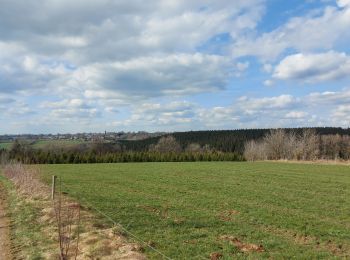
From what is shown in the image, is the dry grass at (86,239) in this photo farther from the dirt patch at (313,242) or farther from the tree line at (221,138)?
the tree line at (221,138)

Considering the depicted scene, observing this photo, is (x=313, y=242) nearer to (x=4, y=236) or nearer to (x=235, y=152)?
(x=4, y=236)

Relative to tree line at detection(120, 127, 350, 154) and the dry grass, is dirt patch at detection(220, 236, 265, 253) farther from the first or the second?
tree line at detection(120, 127, 350, 154)

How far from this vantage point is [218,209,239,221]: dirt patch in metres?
14.8

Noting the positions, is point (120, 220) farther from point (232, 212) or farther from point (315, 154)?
point (315, 154)

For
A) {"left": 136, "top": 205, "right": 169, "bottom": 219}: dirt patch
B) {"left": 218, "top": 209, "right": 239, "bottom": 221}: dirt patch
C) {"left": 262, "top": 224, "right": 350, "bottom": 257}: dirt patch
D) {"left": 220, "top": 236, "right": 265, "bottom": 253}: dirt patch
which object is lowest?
{"left": 136, "top": 205, "right": 169, "bottom": 219}: dirt patch

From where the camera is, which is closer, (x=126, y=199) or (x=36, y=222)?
(x=36, y=222)

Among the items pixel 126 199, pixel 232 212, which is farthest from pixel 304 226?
pixel 126 199

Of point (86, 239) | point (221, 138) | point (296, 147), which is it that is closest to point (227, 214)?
point (86, 239)

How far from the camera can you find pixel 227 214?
619 inches

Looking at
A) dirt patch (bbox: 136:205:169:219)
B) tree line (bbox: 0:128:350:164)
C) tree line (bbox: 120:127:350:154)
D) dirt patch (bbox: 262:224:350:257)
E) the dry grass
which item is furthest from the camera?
tree line (bbox: 120:127:350:154)

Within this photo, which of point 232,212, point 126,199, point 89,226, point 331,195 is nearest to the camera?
point 89,226

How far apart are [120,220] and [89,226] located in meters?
2.24

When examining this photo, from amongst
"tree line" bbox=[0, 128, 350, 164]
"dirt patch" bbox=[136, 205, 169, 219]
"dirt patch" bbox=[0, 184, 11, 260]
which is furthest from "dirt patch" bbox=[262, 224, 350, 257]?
"tree line" bbox=[0, 128, 350, 164]

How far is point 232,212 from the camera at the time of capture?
16219 mm
